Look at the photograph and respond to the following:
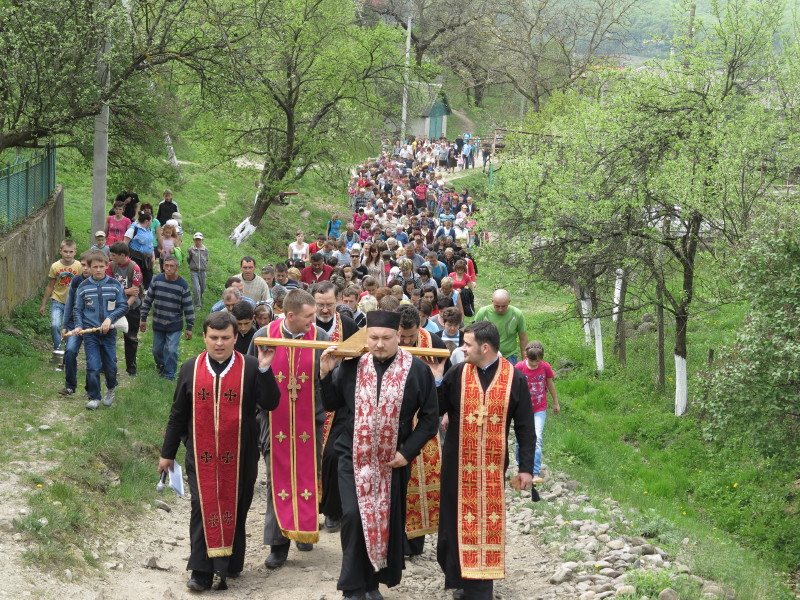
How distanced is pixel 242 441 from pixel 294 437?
0.89 metres

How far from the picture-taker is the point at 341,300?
13203 mm

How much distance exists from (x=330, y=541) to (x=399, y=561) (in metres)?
1.68

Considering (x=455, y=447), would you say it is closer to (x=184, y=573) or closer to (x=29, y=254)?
(x=184, y=573)

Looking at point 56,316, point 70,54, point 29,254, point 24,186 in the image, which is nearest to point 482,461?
point 56,316

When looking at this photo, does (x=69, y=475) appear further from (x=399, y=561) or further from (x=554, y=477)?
(x=554, y=477)

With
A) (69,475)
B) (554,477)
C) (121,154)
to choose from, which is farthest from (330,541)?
(121,154)

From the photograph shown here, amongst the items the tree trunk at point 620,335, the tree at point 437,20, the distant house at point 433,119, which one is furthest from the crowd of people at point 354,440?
the distant house at point 433,119

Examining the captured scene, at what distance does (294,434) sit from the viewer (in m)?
8.71

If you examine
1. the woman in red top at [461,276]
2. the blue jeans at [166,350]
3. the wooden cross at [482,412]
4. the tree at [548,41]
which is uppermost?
the tree at [548,41]

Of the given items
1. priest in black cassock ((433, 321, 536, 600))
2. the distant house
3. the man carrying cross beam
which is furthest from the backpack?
the distant house

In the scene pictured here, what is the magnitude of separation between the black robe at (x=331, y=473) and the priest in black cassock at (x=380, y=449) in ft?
1.92

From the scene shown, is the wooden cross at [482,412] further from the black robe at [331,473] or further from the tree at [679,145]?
the tree at [679,145]

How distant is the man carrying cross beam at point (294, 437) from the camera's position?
330 inches

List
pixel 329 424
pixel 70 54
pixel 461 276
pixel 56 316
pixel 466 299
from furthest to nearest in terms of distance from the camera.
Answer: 1. pixel 461 276
2. pixel 466 299
3. pixel 70 54
4. pixel 56 316
5. pixel 329 424
